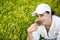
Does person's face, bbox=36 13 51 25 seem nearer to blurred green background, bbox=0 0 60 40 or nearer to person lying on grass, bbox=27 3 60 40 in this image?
person lying on grass, bbox=27 3 60 40

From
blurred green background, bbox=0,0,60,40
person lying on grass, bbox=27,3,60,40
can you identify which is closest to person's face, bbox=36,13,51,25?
person lying on grass, bbox=27,3,60,40

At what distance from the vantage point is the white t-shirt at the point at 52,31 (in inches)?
96.7

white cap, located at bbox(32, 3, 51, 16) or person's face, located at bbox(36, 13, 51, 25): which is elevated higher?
white cap, located at bbox(32, 3, 51, 16)

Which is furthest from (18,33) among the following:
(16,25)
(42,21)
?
(42,21)

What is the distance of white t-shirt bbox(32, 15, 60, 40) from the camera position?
246 centimetres

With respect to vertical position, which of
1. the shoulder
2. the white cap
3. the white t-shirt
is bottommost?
the white t-shirt

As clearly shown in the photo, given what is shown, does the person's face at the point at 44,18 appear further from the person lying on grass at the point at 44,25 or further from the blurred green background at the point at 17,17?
the blurred green background at the point at 17,17

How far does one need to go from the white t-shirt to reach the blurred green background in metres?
0.10

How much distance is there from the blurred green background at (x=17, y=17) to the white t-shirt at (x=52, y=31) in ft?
0.32

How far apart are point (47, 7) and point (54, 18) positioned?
0.38 ft

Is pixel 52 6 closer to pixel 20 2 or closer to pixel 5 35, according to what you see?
pixel 20 2

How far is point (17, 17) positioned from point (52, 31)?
365 mm

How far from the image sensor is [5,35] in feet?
8.55

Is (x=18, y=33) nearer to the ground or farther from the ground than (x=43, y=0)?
nearer to the ground
